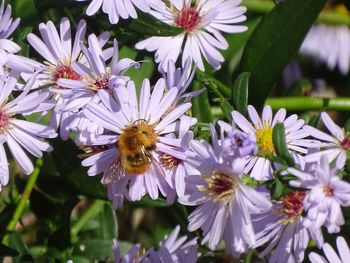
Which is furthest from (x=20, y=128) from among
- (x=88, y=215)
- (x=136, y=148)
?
(x=88, y=215)

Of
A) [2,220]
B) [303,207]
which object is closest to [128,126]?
[303,207]

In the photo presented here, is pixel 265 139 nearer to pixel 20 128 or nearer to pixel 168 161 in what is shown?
pixel 168 161

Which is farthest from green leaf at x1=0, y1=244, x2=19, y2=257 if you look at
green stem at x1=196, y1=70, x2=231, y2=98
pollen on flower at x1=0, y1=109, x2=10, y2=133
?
green stem at x1=196, y1=70, x2=231, y2=98

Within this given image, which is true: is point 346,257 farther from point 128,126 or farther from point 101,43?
point 101,43

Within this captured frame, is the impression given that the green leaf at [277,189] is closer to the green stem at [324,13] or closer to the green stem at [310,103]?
the green stem at [310,103]

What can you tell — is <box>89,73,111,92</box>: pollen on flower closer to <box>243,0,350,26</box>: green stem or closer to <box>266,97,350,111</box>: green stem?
<box>266,97,350,111</box>: green stem

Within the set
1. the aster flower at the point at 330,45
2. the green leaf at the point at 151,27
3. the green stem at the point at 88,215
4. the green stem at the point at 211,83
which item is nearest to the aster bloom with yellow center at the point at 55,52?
the green leaf at the point at 151,27
